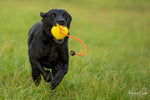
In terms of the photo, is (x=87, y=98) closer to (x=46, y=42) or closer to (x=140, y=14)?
(x=46, y=42)

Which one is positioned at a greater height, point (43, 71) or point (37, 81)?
point (43, 71)

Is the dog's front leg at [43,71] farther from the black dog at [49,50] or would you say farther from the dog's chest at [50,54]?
the dog's chest at [50,54]

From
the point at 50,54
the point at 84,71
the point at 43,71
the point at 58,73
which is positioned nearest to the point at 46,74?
the point at 43,71

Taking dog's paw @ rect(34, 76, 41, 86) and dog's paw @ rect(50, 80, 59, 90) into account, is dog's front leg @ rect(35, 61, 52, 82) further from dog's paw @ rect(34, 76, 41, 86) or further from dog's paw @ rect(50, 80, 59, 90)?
dog's paw @ rect(34, 76, 41, 86)

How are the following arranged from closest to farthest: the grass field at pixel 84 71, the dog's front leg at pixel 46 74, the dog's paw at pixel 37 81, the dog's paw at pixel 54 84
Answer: the grass field at pixel 84 71
the dog's paw at pixel 54 84
the dog's front leg at pixel 46 74
the dog's paw at pixel 37 81

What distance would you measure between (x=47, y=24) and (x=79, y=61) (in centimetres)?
176

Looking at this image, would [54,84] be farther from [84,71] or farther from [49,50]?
[84,71]

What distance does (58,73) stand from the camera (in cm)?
378

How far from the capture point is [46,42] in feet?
12.6

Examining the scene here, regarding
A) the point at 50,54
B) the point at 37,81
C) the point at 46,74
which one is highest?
the point at 50,54

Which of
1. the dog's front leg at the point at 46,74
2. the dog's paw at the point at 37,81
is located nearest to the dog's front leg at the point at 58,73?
the dog's front leg at the point at 46,74

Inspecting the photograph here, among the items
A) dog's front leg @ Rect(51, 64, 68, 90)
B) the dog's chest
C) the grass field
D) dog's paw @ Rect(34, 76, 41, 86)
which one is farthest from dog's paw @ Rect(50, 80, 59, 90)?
dog's paw @ Rect(34, 76, 41, 86)

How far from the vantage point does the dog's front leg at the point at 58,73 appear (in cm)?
369

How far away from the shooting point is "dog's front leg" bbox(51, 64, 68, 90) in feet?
12.1
